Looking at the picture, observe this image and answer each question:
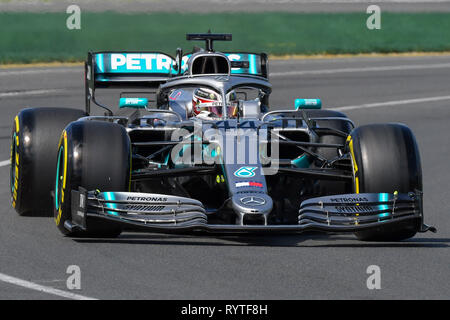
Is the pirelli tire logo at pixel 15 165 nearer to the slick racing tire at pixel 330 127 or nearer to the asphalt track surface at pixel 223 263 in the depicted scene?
the asphalt track surface at pixel 223 263

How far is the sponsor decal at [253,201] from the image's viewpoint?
8695 mm

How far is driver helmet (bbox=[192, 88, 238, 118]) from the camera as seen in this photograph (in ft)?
36.7

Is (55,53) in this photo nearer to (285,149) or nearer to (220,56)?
(220,56)

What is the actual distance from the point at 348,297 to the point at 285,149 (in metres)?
3.51

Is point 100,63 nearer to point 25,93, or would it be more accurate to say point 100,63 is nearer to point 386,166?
point 386,166


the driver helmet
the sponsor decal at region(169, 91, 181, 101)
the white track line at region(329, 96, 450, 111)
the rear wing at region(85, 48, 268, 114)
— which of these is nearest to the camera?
the driver helmet

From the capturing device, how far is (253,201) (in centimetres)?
872

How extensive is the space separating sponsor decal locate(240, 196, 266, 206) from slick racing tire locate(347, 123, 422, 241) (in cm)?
96

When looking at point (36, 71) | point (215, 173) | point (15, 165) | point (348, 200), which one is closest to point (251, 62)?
point (15, 165)

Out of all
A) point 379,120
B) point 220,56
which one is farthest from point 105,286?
point 379,120

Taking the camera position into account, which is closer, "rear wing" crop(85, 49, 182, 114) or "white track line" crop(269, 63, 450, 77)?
"rear wing" crop(85, 49, 182, 114)

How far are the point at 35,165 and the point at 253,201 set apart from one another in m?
2.52

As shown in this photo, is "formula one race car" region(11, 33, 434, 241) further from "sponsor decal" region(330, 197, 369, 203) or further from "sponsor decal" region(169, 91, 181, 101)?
"sponsor decal" region(169, 91, 181, 101)

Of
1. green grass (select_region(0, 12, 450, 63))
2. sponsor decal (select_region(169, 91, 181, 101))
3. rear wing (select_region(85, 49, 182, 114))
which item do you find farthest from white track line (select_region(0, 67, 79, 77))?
sponsor decal (select_region(169, 91, 181, 101))
